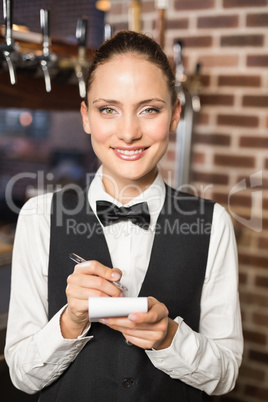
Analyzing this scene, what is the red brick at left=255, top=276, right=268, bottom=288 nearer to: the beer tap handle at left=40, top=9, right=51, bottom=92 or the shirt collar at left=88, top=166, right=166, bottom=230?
the shirt collar at left=88, top=166, right=166, bottom=230

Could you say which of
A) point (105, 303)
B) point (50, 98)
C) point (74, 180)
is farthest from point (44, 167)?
point (105, 303)

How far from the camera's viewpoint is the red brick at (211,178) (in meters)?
2.21

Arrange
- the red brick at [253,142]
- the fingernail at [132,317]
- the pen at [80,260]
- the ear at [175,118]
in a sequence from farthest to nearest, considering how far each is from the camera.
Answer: the red brick at [253,142] < the ear at [175,118] < the pen at [80,260] < the fingernail at [132,317]

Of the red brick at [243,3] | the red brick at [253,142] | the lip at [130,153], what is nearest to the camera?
the lip at [130,153]

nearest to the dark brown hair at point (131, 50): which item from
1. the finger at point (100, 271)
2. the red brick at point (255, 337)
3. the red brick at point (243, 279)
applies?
the finger at point (100, 271)

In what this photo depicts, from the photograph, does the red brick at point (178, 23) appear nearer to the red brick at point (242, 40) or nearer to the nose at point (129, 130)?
the red brick at point (242, 40)

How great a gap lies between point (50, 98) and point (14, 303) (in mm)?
963

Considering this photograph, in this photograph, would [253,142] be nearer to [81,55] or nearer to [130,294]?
[81,55]

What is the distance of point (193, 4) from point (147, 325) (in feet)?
5.56

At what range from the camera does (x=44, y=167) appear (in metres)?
2.96

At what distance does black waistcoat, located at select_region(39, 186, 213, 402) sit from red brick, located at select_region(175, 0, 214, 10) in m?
1.22

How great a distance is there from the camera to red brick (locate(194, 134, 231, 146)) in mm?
2182

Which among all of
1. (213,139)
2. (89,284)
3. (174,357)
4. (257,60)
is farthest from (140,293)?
(257,60)

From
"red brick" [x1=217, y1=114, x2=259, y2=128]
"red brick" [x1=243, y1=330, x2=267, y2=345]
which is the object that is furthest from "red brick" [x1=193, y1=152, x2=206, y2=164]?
"red brick" [x1=243, y1=330, x2=267, y2=345]
